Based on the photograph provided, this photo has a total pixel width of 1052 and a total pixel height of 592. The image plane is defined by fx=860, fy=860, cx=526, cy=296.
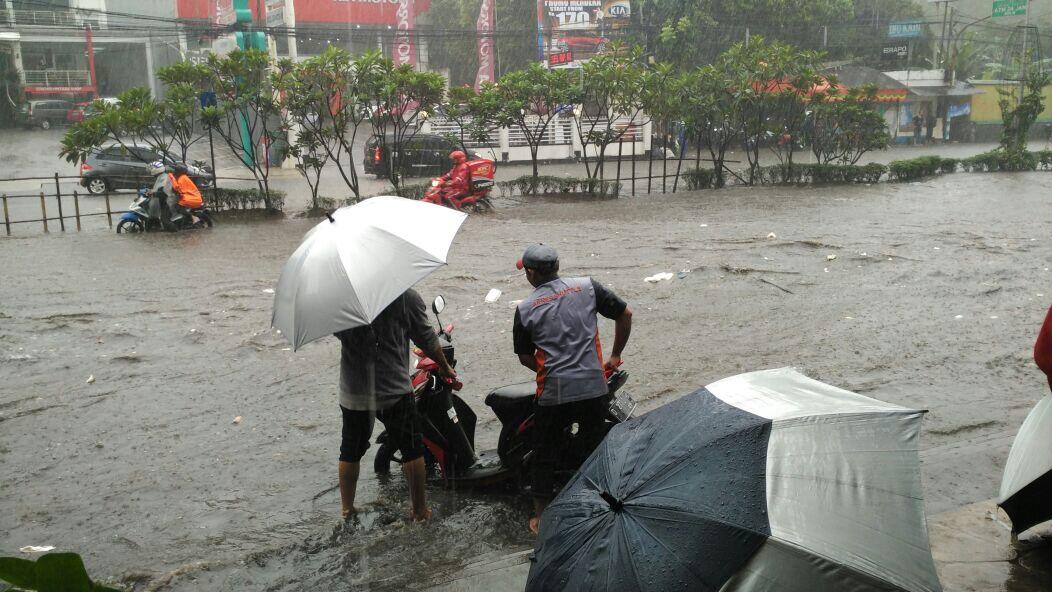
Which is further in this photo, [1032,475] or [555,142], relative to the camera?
[555,142]

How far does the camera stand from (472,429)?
5.19m

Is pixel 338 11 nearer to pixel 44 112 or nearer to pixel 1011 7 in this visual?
pixel 44 112

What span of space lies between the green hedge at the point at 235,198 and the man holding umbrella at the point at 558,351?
14.6 metres

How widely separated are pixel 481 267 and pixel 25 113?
33.0 meters

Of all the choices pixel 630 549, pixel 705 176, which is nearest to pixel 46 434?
pixel 630 549

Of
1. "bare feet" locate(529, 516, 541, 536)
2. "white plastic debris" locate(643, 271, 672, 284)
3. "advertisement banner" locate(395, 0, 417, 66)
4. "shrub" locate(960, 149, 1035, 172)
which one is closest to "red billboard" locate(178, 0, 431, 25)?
"advertisement banner" locate(395, 0, 417, 66)

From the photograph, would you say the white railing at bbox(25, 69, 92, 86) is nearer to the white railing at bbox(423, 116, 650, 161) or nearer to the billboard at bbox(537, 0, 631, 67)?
the white railing at bbox(423, 116, 650, 161)

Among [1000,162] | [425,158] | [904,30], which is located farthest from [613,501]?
[904,30]

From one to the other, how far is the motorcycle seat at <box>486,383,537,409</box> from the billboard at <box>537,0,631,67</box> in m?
36.1

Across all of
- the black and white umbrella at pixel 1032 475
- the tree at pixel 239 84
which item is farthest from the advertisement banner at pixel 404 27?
the black and white umbrella at pixel 1032 475

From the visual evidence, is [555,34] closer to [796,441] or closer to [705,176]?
[705,176]

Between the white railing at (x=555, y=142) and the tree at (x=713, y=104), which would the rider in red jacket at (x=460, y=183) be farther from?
the white railing at (x=555, y=142)

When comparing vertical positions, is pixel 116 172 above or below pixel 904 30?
below

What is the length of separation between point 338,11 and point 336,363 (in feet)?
116
